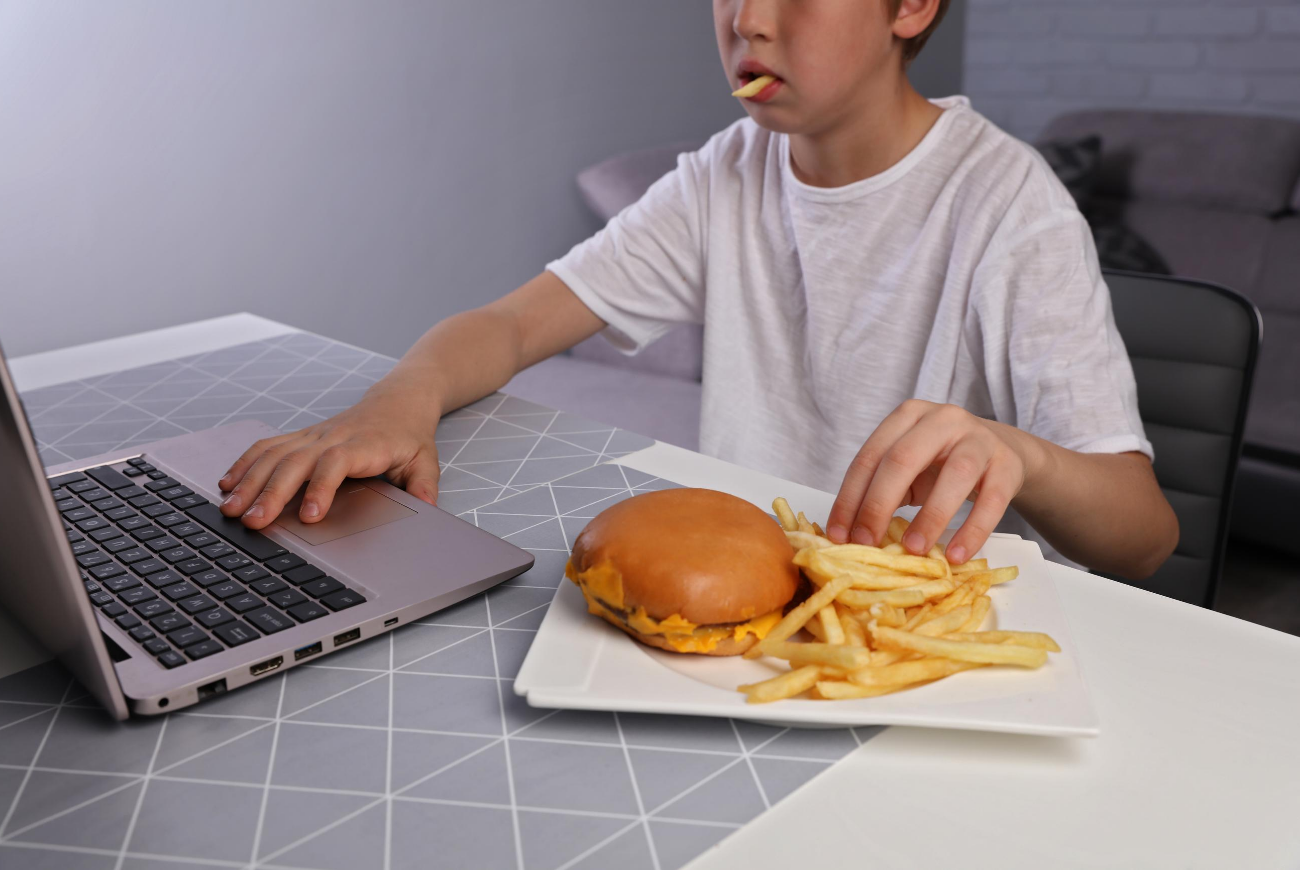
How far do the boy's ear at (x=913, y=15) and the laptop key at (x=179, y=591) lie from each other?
91 centimetres

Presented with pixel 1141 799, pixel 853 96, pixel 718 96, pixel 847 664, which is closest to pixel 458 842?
pixel 847 664

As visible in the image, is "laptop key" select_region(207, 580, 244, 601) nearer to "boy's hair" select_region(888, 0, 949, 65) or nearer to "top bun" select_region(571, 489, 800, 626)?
"top bun" select_region(571, 489, 800, 626)

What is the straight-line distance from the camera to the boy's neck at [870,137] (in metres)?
1.17

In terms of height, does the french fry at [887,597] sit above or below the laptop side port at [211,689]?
above

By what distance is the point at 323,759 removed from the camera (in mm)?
521

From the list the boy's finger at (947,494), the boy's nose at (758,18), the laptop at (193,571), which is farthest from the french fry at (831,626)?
the boy's nose at (758,18)

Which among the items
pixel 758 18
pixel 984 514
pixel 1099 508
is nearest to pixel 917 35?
pixel 758 18

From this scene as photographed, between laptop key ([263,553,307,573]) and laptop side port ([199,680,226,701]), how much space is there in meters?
0.11

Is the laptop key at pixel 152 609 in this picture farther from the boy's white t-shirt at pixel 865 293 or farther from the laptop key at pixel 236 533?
the boy's white t-shirt at pixel 865 293

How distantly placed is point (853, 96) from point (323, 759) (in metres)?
0.90

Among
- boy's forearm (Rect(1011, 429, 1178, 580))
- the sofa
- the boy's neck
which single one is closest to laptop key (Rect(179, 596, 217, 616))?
boy's forearm (Rect(1011, 429, 1178, 580))

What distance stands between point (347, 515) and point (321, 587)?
0.13 m

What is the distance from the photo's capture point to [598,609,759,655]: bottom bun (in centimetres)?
57

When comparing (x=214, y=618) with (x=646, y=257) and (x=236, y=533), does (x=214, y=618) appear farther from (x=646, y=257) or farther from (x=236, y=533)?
(x=646, y=257)
